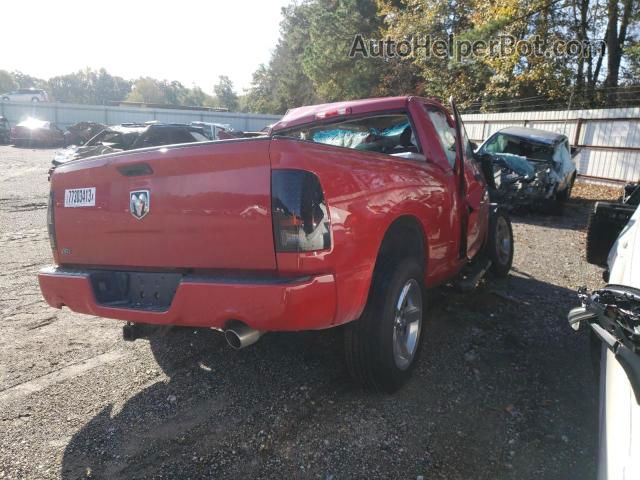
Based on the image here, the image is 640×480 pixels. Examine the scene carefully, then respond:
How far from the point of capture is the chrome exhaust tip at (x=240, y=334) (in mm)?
2205

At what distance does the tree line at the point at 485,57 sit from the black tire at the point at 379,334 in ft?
57.7

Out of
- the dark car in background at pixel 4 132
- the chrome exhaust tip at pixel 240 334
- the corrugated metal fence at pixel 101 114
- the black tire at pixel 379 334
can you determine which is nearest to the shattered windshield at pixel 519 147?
the black tire at pixel 379 334

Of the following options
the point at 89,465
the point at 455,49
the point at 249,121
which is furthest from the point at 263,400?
the point at 249,121

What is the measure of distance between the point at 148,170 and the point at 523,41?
62.2ft

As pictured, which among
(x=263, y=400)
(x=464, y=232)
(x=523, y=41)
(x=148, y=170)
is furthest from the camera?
(x=523, y=41)

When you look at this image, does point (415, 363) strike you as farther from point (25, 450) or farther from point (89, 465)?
point (25, 450)

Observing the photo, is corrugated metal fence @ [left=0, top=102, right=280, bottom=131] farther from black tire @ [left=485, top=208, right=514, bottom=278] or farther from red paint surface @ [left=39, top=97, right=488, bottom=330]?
red paint surface @ [left=39, top=97, right=488, bottom=330]

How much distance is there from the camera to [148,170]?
2.44m

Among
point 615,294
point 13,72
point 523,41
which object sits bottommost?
point 615,294

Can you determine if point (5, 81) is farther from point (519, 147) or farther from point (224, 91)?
point (519, 147)

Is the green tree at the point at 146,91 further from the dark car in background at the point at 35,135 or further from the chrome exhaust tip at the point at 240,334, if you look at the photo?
the chrome exhaust tip at the point at 240,334

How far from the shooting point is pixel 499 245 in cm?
528

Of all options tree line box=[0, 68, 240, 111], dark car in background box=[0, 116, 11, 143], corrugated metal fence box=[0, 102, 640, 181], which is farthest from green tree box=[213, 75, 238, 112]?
corrugated metal fence box=[0, 102, 640, 181]

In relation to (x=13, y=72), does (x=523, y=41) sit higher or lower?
lower
